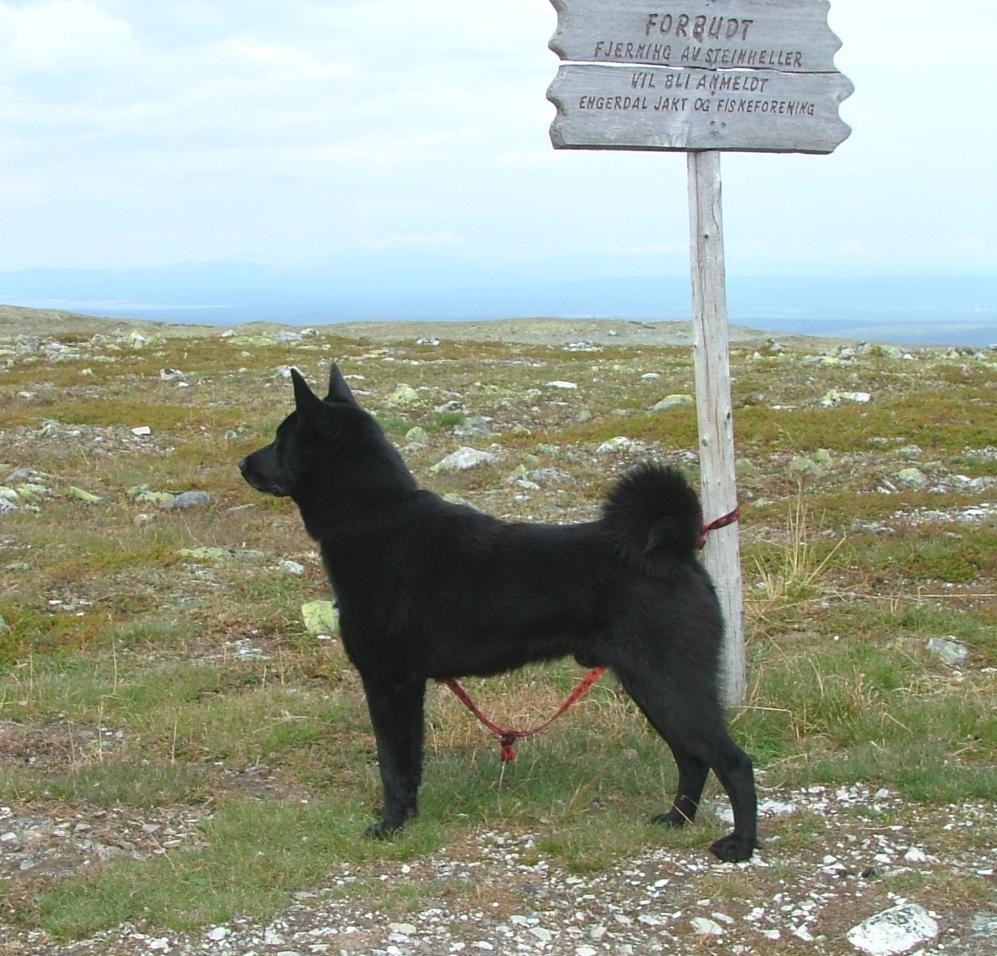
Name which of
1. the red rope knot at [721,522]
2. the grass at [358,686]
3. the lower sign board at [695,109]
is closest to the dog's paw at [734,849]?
the grass at [358,686]

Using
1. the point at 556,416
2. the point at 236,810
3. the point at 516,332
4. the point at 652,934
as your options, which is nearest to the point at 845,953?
the point at 652,934

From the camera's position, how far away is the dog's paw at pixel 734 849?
5266 mm

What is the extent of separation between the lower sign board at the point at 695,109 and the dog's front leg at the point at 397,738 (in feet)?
9.43

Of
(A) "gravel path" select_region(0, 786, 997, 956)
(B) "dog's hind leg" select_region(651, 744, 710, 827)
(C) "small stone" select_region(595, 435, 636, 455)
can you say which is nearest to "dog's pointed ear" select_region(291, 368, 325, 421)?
(A) "gravel path" select_region(0, 786, 997, 956)

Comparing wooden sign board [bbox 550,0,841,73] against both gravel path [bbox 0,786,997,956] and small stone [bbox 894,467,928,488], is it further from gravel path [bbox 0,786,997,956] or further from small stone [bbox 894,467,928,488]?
small stone [bbox 894,467,928,488]

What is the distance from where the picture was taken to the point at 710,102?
6.64 metres

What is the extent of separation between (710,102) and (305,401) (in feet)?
9.17

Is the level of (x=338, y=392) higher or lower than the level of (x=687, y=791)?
higher

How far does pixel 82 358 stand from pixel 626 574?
98.6 feet

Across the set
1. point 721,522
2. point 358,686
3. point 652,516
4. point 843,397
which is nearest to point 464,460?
point 358,686

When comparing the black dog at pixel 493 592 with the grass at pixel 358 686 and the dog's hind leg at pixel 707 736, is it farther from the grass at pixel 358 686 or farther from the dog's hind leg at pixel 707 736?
the grass at pixel 358 686

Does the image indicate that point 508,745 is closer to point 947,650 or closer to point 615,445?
point 947,650

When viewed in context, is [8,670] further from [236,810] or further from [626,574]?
[626,574]

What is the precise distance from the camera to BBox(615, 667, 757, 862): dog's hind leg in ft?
17.2
